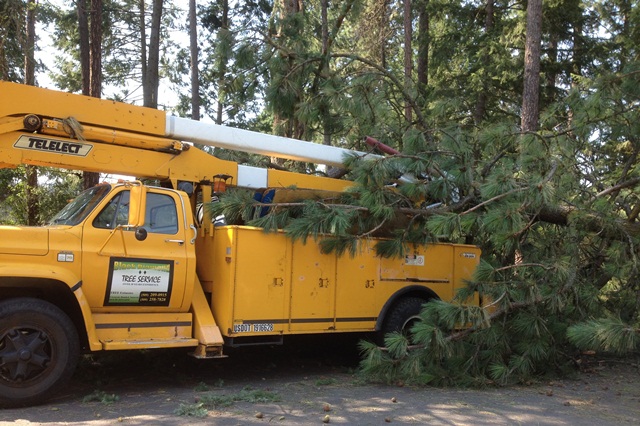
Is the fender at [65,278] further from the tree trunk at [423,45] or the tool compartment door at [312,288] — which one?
the tree trunk at [423,45]

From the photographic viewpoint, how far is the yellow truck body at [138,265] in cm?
578

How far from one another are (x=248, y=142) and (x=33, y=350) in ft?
12.4

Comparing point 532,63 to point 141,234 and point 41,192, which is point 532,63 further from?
point 41,192

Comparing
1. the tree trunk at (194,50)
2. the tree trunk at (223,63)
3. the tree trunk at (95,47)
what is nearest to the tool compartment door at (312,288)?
the tree trunk at (223,63)

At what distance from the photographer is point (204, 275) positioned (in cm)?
720

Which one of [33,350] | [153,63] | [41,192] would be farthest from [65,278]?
[153,63]

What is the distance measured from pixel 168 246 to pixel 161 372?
6.94 feet

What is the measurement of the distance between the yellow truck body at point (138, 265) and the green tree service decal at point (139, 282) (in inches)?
0.5

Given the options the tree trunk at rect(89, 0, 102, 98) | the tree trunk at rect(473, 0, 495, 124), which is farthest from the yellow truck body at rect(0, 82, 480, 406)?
the tree trunk at rect(473, 0, 495, 124)

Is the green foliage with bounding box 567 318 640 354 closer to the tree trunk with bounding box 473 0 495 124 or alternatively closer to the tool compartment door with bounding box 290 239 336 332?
the tool compartment door with bounding box 290 239 336 332

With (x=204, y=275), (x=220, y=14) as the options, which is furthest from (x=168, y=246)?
(x=220, y=14)

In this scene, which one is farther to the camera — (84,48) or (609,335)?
(84,48)

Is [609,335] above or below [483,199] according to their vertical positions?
below

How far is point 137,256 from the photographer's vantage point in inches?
251
